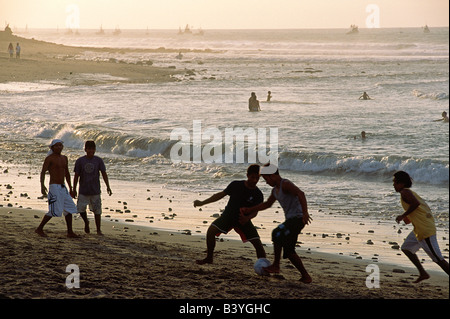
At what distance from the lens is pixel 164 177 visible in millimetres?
17859

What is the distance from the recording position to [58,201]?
32.7 ft

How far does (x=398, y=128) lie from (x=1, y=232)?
2059 cm

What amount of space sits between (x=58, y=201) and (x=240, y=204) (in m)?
3.05

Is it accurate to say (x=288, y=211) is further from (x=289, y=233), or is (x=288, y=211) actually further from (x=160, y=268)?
(x=160, y=268)

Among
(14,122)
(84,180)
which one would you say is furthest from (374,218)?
(14,122)

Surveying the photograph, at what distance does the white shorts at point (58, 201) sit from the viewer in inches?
390

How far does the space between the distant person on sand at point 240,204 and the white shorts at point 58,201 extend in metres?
2.54

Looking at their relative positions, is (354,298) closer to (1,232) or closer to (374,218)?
(1,232)

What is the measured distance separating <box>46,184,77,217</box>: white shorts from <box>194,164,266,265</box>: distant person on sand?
8.33ft

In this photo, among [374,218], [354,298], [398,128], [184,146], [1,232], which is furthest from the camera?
[398,128]

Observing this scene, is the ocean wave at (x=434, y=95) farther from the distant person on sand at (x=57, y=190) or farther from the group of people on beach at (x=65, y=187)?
the distant person on sand at (x=57, y=190)

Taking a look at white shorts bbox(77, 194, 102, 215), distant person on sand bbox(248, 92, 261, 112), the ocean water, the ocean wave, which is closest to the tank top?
white shorts bbox(77, 194, 102, 215)

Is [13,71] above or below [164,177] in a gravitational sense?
above

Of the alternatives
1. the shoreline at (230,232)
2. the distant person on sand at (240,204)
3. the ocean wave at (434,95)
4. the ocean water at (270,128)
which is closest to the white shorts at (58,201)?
the shoreline at (230,232)
